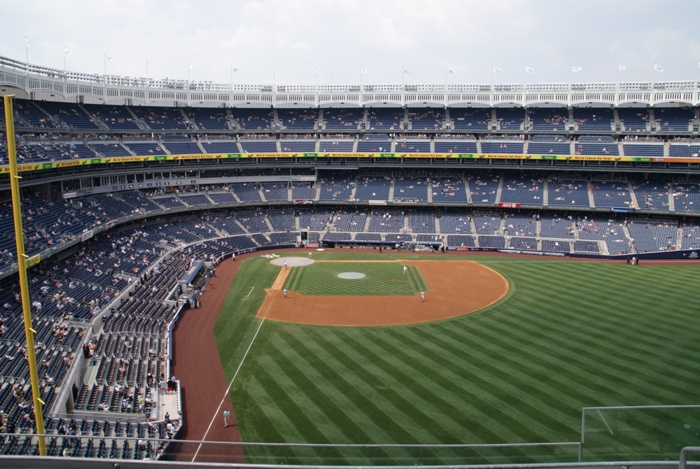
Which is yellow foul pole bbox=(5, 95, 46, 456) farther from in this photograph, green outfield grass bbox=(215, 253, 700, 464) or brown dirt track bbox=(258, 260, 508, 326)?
brown dirt track bbox=(258, 260, 508, 326)

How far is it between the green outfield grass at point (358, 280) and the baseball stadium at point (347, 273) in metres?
0.37

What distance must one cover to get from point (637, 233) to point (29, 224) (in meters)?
61.7

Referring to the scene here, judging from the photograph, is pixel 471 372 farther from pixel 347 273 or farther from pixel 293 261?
pixel 293 261

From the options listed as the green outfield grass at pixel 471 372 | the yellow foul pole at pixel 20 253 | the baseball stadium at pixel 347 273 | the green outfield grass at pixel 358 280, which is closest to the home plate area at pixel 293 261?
the baseball stadium at pixel 347 273

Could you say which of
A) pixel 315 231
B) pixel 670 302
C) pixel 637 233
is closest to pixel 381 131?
pixel 315 231

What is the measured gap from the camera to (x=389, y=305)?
3841 centimetres

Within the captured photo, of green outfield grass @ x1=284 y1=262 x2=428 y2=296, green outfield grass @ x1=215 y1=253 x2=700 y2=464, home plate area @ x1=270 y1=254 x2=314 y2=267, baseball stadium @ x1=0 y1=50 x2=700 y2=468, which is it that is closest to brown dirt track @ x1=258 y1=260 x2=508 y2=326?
baseball stadium @ x1=0 y1=50 x2=700 y2=468

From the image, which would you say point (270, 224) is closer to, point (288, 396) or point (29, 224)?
point (29, 224)

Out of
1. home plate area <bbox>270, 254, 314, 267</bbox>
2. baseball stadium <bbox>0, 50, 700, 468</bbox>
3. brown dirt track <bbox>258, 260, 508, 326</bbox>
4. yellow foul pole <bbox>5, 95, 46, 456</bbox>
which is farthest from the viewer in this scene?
home plate area <bbox>270, 254, 314, 267</bbox>

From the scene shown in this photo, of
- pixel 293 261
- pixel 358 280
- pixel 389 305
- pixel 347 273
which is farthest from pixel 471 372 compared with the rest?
pixel 293 261

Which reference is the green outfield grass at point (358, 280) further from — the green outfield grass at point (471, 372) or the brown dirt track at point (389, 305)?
the green outfield grass at point (471, 372)

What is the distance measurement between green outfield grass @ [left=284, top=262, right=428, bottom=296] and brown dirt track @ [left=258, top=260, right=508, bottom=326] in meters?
1.22

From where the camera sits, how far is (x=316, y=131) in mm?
73812

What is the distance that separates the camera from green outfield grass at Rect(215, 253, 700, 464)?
812 inches
